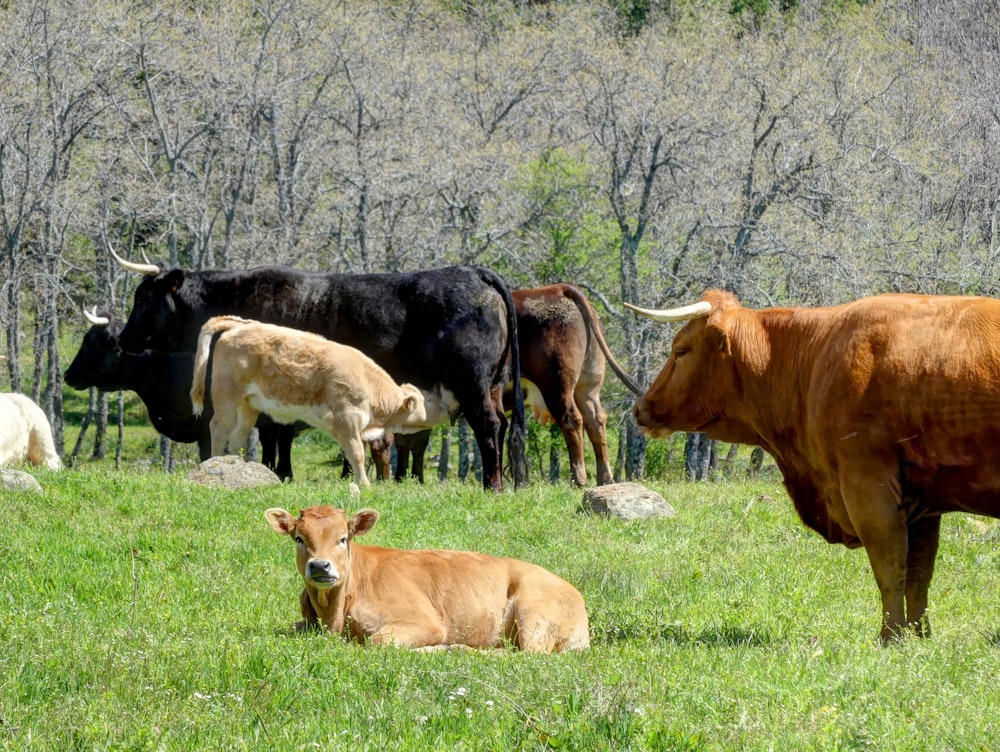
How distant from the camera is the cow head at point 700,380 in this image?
925 centimetres

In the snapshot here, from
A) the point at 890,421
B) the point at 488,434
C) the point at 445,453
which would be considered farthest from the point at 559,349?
the point at 445,453

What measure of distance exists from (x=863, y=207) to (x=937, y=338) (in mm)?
26622

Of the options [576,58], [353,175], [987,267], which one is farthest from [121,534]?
[576,58]

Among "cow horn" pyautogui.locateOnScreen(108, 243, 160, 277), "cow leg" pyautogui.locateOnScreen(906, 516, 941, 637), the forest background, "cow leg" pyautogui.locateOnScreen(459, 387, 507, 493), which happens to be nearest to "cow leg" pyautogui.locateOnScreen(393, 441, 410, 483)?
"cow leg" pyautogui.locateOnScreen(459, 387, 507, 493)

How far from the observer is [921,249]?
32969 millimetres

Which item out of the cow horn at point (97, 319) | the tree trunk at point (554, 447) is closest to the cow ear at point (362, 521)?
the cow horn at point (97, 319)

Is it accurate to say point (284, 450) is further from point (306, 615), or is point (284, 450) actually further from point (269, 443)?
point (306, 615)

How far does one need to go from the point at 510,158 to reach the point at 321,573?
3294 centimetres

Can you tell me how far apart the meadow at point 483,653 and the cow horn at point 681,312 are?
2131 mm

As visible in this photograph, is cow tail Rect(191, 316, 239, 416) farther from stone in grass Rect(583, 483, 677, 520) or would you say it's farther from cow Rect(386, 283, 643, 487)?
stone in grass Rect(583, 483, 677, 520)

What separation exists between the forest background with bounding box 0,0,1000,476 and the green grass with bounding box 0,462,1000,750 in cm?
1945

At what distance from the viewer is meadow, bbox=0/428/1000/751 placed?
229 inches

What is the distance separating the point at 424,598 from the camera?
870 cm

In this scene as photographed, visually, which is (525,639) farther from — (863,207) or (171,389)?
(863,207)
